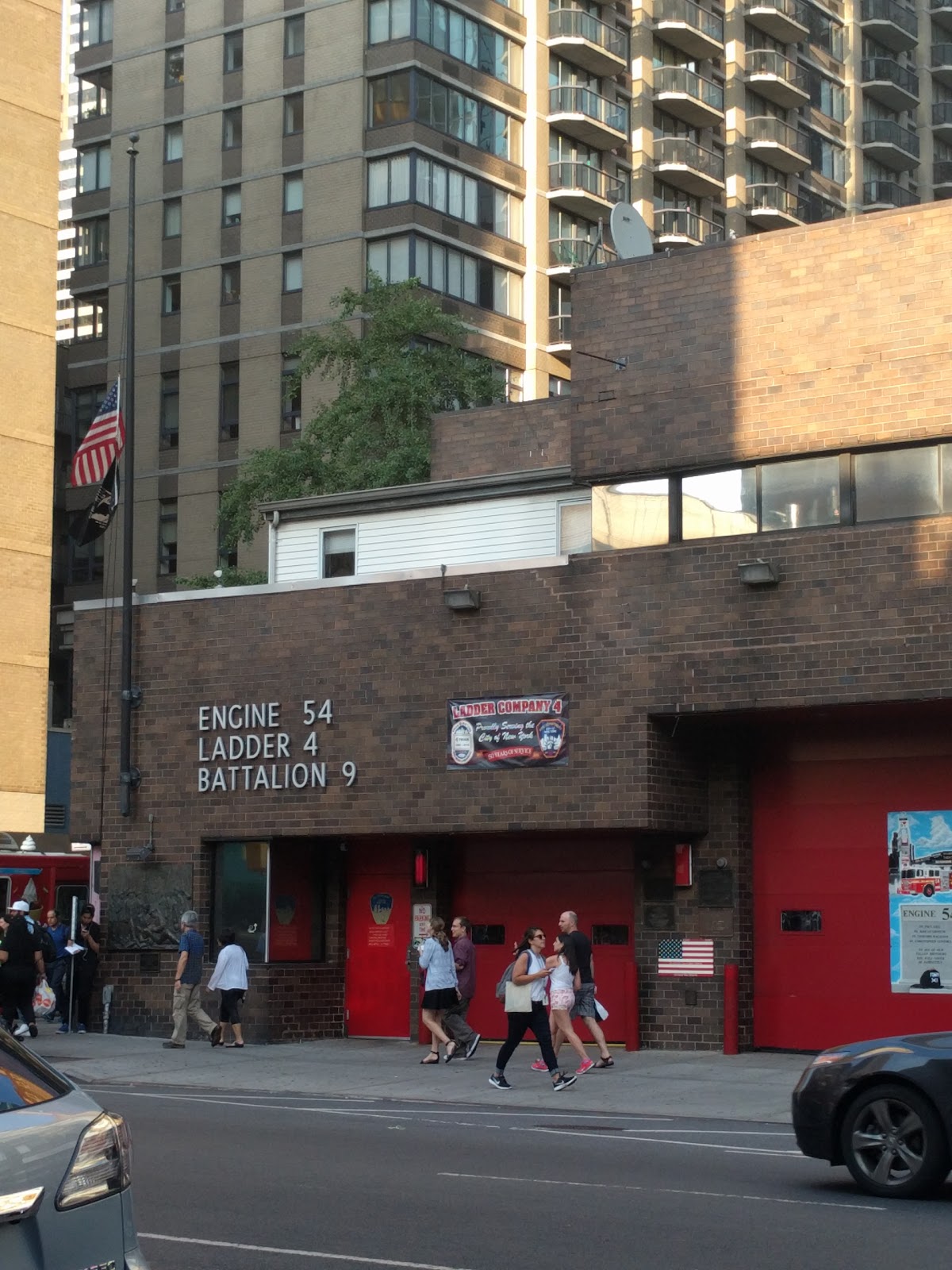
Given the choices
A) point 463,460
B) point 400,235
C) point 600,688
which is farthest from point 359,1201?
point 400,235

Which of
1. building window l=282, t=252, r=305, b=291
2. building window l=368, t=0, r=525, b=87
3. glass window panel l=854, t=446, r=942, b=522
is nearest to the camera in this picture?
glass window panel l=854, t=446, r=942, b=522

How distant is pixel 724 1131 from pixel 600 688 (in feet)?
25.9

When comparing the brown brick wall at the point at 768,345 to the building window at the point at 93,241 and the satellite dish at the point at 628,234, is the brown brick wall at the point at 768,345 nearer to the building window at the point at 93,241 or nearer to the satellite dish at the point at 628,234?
the satellite dish at the point at 628,234

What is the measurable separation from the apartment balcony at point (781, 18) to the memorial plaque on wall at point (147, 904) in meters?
49.9

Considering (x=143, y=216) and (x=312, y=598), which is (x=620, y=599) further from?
(x=143, y=216)

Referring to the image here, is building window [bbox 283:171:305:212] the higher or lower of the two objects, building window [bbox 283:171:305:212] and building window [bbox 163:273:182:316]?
the higher

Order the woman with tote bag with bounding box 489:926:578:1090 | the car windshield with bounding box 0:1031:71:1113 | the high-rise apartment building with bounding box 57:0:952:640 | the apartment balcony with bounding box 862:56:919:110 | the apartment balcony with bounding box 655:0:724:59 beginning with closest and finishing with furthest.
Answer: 1. the car windshield with bounding box 0:1031:71:1113
2. the woman with tote bag with bounding box 489:926:578:1090
3. the high-rise apartment building with bounding box 57:0:952:640
4. the apartment balcony with bounding box 655:0:724:59
5. the apartment balcony with bounding box 862:56:919:110

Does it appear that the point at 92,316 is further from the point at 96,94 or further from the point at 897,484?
the point at 897,484

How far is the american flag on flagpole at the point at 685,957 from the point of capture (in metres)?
23.1

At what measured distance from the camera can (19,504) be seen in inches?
1821

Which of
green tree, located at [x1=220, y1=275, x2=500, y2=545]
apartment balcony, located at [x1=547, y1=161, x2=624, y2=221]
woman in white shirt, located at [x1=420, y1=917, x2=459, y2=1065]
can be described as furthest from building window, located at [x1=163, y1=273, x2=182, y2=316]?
woman in white shirt, located at [x1=420, y1=917, x2=459, y2=1065]

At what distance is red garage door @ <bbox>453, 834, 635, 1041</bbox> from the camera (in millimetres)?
24281

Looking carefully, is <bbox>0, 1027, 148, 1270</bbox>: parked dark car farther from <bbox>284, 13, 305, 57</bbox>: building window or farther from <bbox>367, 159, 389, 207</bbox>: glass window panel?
<bbox>284, 13, 305, 57</bbox>: building window

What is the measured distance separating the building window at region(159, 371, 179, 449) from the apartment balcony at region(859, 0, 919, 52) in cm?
3166
